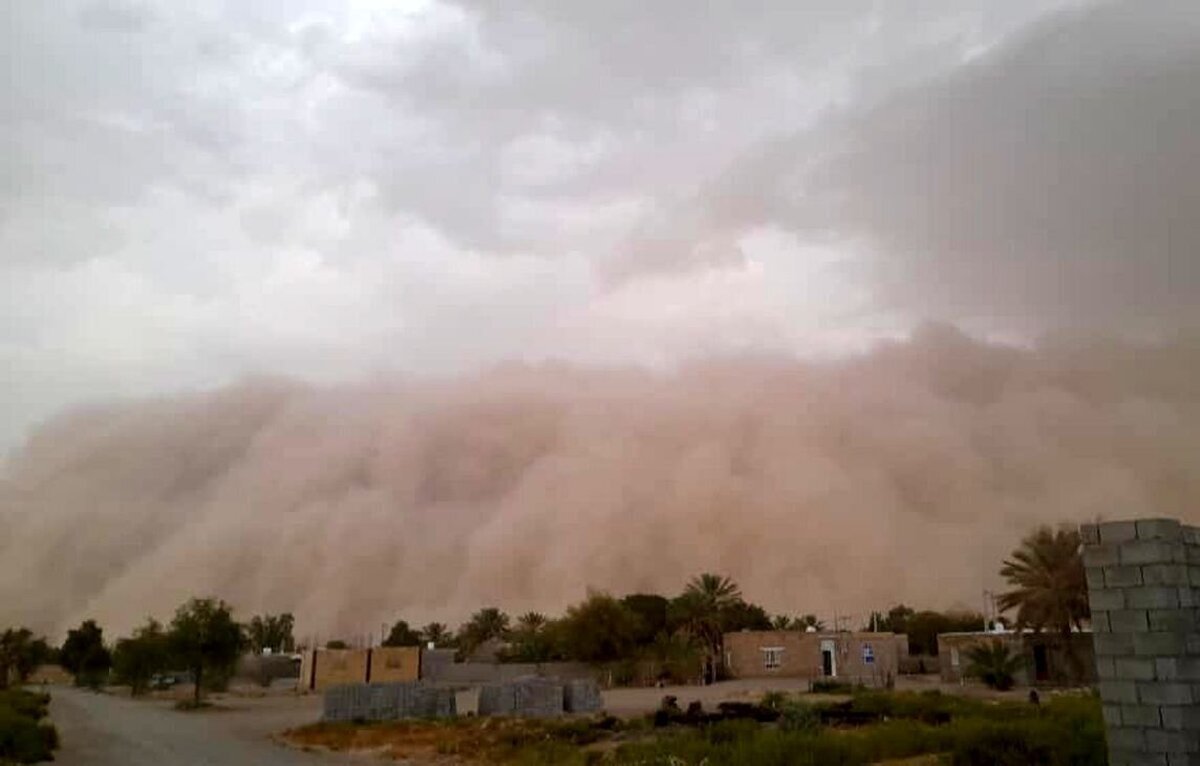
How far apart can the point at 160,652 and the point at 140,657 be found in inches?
308

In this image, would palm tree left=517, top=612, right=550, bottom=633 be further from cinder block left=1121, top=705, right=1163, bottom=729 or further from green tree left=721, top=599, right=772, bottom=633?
cinder block left=1121, top=705, right=1163, bottom=729

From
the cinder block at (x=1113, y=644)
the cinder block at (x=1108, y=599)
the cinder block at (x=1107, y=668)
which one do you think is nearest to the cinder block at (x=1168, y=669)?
the cinder block at (x=1113, y=644)

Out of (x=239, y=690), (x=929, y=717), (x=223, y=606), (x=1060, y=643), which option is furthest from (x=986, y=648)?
(x=239, y=690)

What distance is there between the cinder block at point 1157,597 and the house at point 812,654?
55.2 metres

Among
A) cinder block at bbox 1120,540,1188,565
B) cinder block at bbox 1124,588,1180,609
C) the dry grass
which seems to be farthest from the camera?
the dry grass

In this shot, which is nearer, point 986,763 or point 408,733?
point 986,763

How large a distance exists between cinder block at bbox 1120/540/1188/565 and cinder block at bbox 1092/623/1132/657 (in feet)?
3.28

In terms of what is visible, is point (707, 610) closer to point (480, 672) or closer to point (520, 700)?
point (480, 672)

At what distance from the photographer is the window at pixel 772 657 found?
218ft

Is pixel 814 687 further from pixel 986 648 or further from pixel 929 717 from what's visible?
pixel 929 717

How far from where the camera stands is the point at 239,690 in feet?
260

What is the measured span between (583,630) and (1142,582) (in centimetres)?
6691

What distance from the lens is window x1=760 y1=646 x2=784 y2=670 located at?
2618 inches

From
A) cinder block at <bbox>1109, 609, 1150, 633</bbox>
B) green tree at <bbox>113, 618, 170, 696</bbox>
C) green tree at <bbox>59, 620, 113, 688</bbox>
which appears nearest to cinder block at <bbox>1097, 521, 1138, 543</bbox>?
cinder block at <bbox>1109, 609, 1150, 633</bbox>
